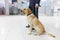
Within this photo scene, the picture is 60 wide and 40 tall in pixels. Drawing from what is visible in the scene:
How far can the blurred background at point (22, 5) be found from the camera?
630 centimetres

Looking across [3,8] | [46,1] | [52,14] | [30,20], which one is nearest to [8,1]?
[3,8]

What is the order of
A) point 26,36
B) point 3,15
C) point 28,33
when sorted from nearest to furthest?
point 26,36
point 28,33
point 3,15

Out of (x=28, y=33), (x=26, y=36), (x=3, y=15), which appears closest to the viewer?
(x=26, y=36)

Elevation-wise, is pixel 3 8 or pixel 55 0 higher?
pixel 55 0

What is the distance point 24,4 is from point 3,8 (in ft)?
3.63

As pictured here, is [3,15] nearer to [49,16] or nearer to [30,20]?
[49,16]

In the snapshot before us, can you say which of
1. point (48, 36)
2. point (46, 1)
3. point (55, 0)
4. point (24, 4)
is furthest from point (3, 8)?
point (48, 36)

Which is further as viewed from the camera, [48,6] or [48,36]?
[48,6]

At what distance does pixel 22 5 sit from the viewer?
6.27 metres

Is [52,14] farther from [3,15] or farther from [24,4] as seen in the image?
[3,15]

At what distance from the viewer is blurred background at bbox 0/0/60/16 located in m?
6.30

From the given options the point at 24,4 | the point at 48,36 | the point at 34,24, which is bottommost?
the point at 48,36

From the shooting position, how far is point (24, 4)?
628 cm

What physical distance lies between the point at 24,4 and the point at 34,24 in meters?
3.23
